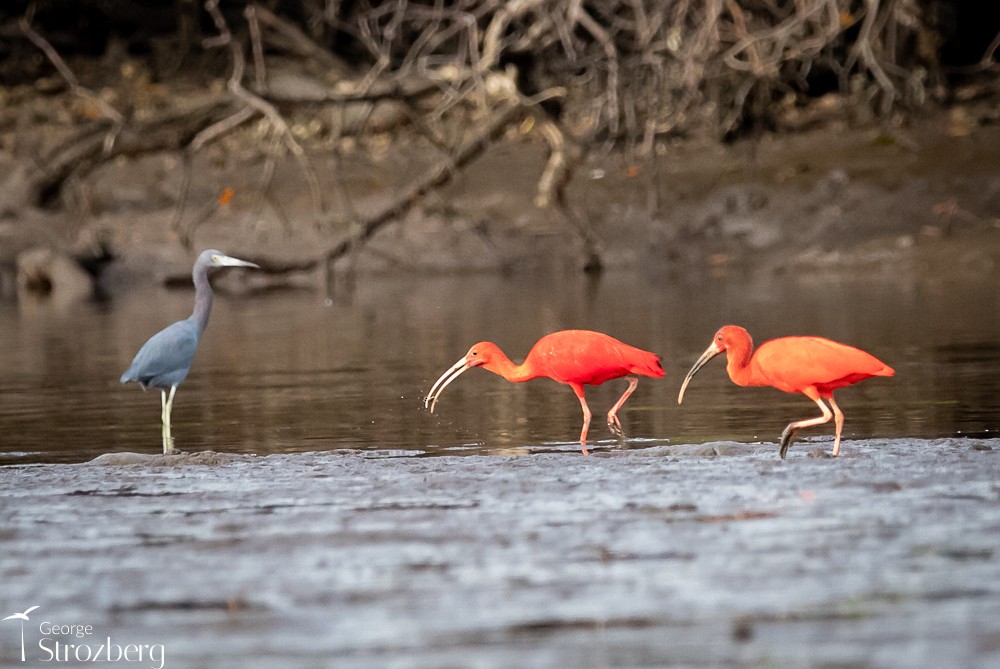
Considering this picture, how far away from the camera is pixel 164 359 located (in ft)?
28.4

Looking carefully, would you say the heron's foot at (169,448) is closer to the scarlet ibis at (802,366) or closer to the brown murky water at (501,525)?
the brown murky water at (501,525)

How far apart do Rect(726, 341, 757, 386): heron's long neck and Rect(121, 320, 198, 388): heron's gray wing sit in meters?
2.62

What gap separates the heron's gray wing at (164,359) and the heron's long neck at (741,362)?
2625mm

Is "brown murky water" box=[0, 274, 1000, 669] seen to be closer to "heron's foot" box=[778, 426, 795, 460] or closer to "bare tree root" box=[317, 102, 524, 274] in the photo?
"heron's foot" box=[778, 426, 795, 460]

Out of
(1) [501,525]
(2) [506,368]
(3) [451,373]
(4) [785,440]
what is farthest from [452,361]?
(1) [501,525]

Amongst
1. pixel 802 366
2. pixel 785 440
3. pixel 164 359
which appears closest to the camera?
pixel 785 440

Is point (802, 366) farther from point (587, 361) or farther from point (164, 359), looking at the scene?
point (164, 359)

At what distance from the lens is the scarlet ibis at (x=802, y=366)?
23.2 feet

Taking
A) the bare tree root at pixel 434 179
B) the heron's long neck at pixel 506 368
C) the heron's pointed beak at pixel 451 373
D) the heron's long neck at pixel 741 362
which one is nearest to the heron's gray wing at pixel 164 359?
the heron's pointed beak at pixel 451 373

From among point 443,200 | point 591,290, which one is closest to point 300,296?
point 443,200

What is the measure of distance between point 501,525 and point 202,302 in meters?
3.90

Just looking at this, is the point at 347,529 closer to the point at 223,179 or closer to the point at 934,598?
the point at 934,598

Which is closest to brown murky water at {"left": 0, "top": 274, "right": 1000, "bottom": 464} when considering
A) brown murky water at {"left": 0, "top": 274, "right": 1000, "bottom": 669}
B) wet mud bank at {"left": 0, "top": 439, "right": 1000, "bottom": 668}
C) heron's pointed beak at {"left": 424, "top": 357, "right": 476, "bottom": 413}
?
brown murky water at {"left": 0, "top": 274, "right": 1000, "bottom": 669}

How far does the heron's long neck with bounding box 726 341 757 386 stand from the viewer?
749 centimetres
